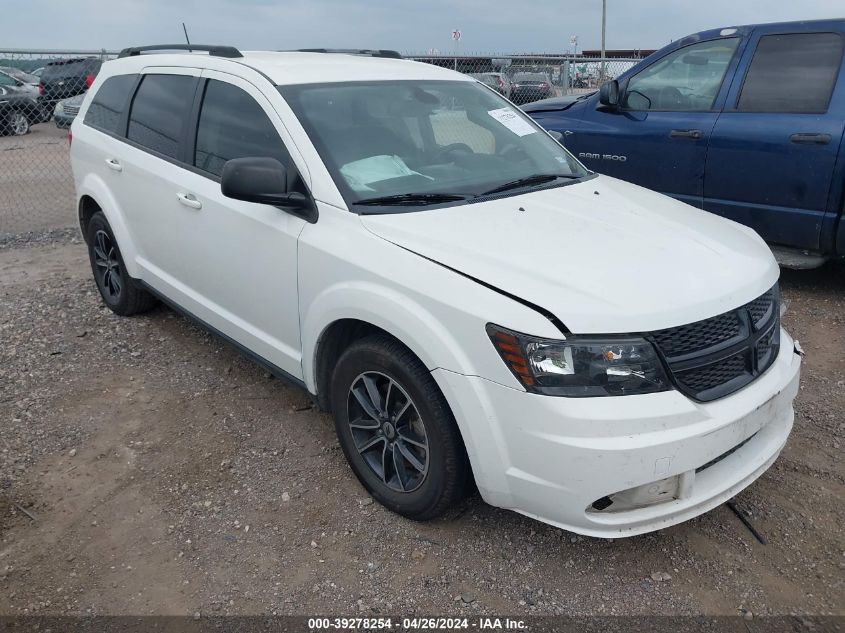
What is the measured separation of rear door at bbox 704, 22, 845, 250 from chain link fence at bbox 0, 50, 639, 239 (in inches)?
170

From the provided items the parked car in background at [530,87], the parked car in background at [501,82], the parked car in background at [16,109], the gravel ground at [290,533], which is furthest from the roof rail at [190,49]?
the parked car in background at [16,109]

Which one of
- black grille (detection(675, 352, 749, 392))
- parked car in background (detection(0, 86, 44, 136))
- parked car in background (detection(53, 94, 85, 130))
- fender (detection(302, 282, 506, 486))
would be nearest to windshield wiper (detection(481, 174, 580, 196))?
fender (detection(302, 282, 506, 486))

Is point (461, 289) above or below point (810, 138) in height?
below

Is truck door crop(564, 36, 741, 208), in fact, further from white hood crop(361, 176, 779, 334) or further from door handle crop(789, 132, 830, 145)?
white hood crop(361, 176, 779, 334)

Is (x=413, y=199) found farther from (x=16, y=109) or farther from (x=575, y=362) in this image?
(x=16, y=109)

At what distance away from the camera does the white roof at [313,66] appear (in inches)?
135

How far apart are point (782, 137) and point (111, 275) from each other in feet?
15.9

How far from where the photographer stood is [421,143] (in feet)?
11.1

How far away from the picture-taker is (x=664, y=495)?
8.02 ft

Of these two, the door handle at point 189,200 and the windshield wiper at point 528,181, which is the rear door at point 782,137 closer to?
the windshield wiper at point 528,181

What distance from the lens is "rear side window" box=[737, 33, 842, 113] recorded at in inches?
200

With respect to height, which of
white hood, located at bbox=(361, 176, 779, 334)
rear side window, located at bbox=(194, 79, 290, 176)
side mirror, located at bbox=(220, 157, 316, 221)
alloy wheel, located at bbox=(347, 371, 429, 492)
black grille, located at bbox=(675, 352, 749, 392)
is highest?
rear side window, located at bbox=(194, 79, 290, 176)

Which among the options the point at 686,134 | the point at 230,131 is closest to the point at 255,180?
the point at 230,131

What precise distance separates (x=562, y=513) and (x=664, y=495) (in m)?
0.36
